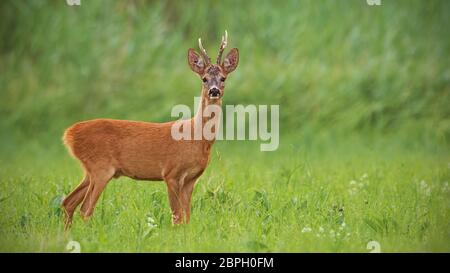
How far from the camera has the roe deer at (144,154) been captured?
26.6 feet

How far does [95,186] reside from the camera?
8.02 metres

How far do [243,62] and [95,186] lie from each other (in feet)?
20.6

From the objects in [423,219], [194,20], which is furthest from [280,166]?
[194,20]

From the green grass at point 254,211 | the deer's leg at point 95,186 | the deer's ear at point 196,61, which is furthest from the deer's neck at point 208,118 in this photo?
the deer's leg at point 95,186

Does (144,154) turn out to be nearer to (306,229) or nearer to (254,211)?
(254,211)

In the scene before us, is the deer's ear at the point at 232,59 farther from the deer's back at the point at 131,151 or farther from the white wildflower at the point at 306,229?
the white wildflower at the point at 306,229

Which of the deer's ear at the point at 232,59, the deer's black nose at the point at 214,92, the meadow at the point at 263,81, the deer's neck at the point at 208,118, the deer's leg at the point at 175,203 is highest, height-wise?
the meadow at the point at 263,81

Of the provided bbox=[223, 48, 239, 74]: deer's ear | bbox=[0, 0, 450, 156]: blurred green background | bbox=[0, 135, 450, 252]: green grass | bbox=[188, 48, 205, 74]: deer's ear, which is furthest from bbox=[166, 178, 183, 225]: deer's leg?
bbox=[0, 0, 450, 156]: blurred green background

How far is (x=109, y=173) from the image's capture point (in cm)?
809

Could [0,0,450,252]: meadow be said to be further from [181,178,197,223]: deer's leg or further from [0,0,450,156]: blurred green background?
[181,178,197,223]: deer's leg

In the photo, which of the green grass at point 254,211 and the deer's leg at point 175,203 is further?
the deer's leg at point 175,203

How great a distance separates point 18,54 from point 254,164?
4.53 meters

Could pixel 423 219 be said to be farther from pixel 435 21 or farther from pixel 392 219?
pixel 435 21

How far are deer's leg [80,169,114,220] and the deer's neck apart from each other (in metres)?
0.85
